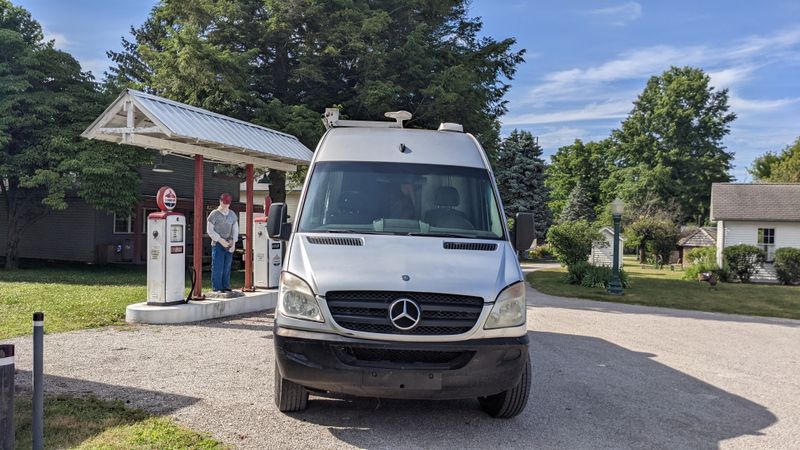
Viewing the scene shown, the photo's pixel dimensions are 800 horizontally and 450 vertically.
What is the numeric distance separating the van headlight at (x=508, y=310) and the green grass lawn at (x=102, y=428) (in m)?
2.17

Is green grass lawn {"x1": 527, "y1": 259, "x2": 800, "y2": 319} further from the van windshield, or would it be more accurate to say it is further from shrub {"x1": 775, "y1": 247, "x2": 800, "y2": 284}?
the van windshield

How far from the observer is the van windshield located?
5430mm

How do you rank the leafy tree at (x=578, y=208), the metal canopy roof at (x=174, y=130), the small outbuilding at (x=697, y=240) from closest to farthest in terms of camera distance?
1. the metal canopy roof at (x=174, y=130)
2. the small outbuilding at (x=697, y=240)
3. the leafy tree at (x=578, y=208)

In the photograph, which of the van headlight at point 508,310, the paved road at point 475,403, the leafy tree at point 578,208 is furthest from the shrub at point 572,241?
the leafy tree at point 578,208

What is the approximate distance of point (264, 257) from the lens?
487 inches

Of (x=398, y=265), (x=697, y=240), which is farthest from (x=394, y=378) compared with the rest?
(x=697, y=240)

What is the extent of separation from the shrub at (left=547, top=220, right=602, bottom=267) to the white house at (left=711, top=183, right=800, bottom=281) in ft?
29.2

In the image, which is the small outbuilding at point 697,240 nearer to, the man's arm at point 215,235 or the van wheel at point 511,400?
the man's arm at point 215,235

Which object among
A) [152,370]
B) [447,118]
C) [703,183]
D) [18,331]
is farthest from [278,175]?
[703,183]

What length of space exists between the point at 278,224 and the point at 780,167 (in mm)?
61927

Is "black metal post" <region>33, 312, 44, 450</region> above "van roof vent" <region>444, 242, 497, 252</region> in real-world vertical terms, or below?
below

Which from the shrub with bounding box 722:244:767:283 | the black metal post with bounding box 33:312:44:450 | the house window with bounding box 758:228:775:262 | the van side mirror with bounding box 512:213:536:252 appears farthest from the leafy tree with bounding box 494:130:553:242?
the black metal post with bounding box 33:312:44:450

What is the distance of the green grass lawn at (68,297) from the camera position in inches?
377

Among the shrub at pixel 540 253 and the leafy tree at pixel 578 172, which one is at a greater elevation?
the leafy tree at pixel 578 172
